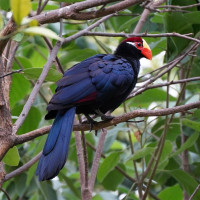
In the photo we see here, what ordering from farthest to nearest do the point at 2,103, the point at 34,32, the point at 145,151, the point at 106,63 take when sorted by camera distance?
the point at 106,63, the point at 145,151, the point at 2,103, the point at 34,32

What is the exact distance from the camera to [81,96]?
264 cm

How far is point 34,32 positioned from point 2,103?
118cm

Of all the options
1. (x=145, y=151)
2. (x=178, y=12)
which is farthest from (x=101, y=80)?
(x=178, y=12)

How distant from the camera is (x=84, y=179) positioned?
285 cm

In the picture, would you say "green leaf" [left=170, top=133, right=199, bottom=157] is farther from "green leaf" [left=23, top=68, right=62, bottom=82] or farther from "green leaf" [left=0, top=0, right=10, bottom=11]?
"green leaf" [left=0, top=0, right=10, bottom=11]

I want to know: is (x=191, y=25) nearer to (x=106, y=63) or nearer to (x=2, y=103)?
(x=106, y=63)

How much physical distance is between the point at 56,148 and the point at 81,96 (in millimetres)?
427

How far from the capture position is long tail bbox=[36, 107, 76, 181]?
7.23ft

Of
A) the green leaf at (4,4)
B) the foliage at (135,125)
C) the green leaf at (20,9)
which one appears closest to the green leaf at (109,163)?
the foliage at (135,125)

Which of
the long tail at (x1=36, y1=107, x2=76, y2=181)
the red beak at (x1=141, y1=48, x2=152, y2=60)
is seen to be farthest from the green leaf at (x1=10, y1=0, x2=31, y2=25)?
the red beak at (x1=141, y1=48, x2=152, y2=60)

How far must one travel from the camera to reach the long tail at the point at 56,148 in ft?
7.23

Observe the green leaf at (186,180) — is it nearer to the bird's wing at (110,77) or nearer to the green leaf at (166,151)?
the green leaf at (166,151)

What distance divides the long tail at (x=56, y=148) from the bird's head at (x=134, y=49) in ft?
3.52

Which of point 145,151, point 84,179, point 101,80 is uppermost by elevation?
point 101,80
